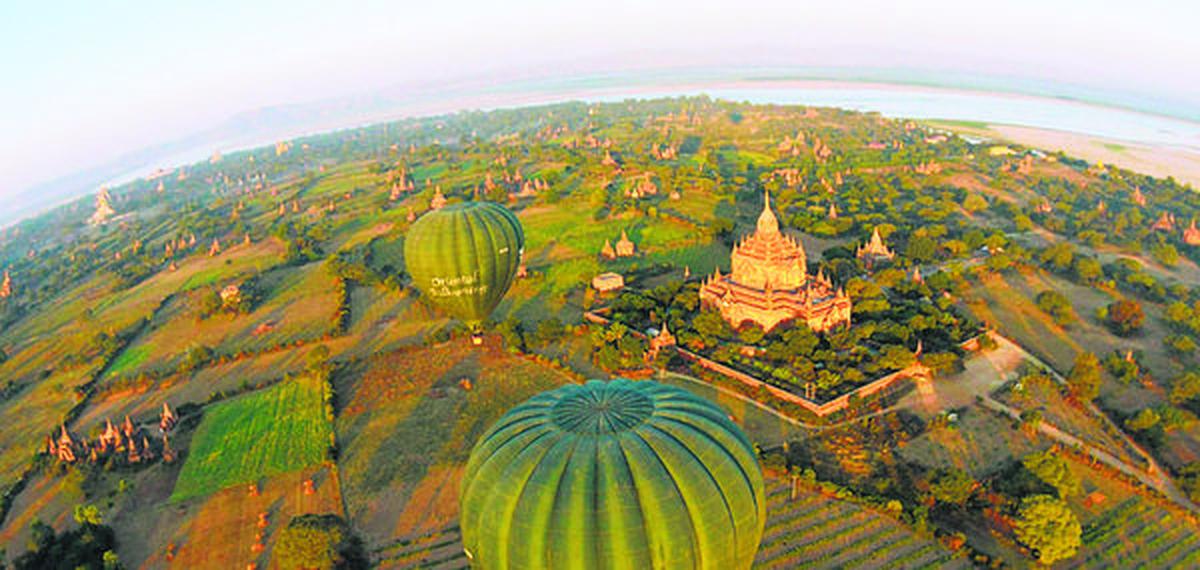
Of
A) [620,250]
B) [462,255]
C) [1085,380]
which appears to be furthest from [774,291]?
[620,250]

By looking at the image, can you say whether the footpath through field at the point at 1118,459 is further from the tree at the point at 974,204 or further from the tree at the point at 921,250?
the tree at the point at 974,204

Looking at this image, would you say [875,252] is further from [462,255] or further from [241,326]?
[241,326]

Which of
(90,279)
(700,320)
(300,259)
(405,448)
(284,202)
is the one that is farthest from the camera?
(284,202)

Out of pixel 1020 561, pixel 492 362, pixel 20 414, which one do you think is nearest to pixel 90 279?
pixel 20 414

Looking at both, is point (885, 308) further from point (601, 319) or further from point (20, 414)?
point (20, 414)

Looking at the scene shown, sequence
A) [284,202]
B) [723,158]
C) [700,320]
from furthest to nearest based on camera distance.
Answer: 1. [723,158]
2. [284,202]
3. [700,320]

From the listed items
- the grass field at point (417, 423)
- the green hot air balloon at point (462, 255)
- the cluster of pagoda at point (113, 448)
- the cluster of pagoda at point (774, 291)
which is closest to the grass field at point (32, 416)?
the cluster of pagoda at point (113, 448)

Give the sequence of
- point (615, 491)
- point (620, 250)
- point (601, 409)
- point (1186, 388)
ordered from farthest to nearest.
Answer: point (620, 250) → point (1186, 388) → point (601, 409) → point (615, 491)
